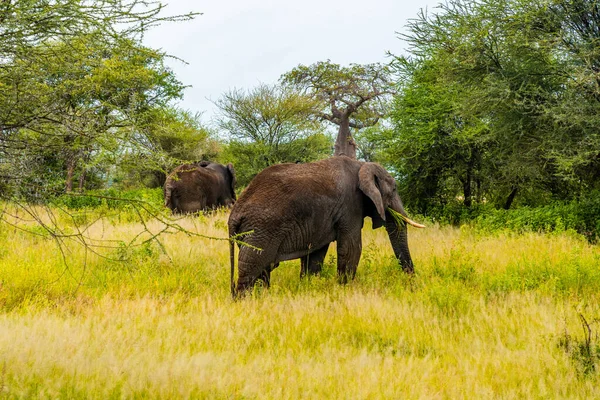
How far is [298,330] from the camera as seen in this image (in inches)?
207

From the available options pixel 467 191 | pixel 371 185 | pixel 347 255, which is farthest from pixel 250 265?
pixel 467 191

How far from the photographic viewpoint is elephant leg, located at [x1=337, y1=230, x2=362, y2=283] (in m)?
7.27

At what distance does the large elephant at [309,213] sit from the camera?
643 cm

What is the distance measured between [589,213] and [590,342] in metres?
9.07

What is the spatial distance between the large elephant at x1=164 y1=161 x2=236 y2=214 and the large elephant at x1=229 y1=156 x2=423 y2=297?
224 inches

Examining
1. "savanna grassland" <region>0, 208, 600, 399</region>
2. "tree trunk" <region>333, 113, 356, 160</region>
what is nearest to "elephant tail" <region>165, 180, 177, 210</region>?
"savanna grassland" <region>0, 208, 600, 399</region>

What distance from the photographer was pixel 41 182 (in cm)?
392

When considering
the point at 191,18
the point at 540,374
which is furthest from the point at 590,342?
the point at 191,18

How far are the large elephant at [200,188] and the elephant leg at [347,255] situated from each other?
5890 millimetres

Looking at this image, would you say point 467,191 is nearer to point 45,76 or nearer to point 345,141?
point 345,141

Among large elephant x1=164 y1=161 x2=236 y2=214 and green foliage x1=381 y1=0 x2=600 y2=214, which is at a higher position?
green foliage x1=381 y1=0 x2=600 y2=214

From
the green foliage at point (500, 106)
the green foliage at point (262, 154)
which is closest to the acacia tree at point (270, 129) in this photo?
the green foliage at point (262, 154)

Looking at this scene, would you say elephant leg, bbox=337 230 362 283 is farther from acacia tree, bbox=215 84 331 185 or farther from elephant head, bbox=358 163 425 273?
acacia tree, bbox=215 84 331 185

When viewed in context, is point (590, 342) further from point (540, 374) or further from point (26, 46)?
point (26, 46)
